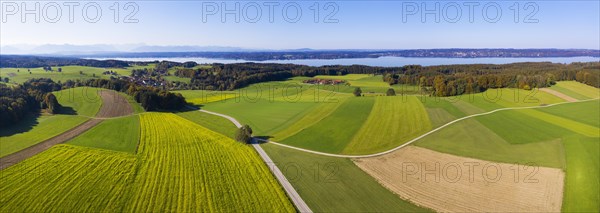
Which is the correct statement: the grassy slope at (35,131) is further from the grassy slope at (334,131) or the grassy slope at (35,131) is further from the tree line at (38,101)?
the grassy slope at (334,131)

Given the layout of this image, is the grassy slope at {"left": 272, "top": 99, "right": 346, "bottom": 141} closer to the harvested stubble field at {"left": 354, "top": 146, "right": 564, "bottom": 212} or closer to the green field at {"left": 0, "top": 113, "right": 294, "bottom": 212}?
the green field at {"left": 0, "top": 113, "right": 294, "bottom": 212}

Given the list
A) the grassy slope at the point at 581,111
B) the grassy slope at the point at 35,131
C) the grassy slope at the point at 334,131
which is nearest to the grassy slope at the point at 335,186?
the grassy slope at the point at 334,131

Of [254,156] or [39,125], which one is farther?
[39,125]

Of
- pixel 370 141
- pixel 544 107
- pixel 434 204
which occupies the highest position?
pixel 544 107

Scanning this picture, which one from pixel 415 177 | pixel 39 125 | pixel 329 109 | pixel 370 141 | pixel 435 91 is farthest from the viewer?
pixel 435 91

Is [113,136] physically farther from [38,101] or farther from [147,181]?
[38,101]

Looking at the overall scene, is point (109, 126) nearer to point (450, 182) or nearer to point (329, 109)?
point (329, 109)

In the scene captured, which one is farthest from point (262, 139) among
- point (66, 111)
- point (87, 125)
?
point (66, 111)

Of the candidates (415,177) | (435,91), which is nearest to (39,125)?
(415,177)
